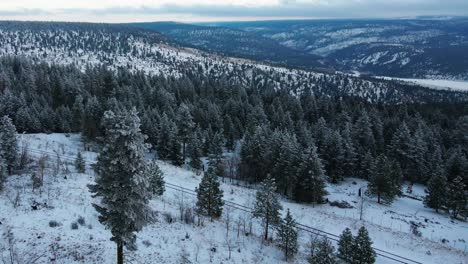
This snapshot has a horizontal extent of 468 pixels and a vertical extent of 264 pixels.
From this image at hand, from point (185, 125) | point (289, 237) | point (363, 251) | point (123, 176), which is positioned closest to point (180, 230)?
point (289, 237)

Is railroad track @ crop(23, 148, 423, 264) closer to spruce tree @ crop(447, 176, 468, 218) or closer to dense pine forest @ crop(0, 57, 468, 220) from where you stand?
dense pine forest @ crop(0, 57, 468, 220)

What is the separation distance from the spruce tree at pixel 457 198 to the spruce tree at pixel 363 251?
86.5 feet

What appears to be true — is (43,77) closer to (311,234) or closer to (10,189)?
(10,189)

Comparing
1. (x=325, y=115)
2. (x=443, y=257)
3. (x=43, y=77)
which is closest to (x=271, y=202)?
(x=443, y=257)

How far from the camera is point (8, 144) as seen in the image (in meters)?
34.5

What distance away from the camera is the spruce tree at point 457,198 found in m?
44.5

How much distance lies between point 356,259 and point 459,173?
3944cm

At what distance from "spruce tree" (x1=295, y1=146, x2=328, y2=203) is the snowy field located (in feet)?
6.08

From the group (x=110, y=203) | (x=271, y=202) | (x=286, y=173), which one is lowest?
(x=286, y=173)

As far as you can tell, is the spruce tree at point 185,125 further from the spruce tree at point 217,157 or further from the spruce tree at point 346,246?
the spruce tree at point 346,246

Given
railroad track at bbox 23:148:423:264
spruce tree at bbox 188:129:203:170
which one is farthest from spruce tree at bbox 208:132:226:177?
railroad track at bbox 23:148:423:264

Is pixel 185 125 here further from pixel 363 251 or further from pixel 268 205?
pixel 363 251

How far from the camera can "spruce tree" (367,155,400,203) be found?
47094mm

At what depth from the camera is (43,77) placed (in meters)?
97.2
